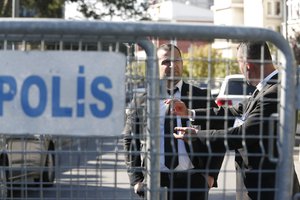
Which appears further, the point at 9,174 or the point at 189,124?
the point at 189,124

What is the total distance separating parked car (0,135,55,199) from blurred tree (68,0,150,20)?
26.9m

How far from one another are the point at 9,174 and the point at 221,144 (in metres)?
1.03

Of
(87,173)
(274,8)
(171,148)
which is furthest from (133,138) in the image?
(274,8)

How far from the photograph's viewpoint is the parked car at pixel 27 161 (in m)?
3.57

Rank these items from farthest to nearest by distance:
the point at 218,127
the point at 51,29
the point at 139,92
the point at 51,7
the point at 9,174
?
the point at 51,7 → the point at 218,127 → the point at 9,174 → the point at 139,92 → the point at 51,29

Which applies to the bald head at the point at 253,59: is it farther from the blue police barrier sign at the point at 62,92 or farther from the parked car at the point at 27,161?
the parked car at the point at 27,161

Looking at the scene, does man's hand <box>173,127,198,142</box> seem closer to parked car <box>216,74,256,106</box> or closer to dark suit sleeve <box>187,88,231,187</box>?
dark suit sleeve <box>187,88,231,187</box>

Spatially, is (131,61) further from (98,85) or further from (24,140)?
(24,140)

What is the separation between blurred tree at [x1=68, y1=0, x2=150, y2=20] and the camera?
30.7 meters

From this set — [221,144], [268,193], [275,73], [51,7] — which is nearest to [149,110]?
[221,144]

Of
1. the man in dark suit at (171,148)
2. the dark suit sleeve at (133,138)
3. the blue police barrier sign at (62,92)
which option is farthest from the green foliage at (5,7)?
the blue police barrier sign at (62,92)

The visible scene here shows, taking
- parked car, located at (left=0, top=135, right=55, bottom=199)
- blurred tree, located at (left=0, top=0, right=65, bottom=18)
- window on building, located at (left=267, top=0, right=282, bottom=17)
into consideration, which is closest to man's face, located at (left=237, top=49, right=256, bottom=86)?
parked car, located at (left=0, top=135, right=55, bottom=199)

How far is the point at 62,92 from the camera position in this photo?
3324mm

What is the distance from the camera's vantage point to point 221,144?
12.5ft
